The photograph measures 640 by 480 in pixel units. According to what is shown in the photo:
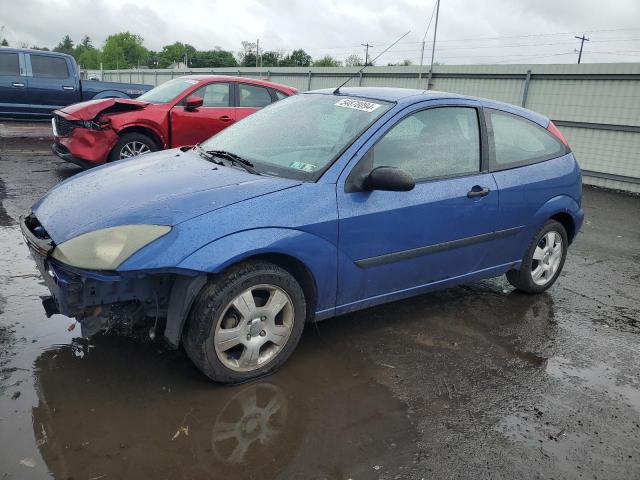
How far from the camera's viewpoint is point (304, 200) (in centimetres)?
309

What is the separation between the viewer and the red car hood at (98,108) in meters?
7.68

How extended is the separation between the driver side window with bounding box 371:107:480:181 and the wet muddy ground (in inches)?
45.8

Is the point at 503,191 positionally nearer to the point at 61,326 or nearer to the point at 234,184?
the point at 234,184

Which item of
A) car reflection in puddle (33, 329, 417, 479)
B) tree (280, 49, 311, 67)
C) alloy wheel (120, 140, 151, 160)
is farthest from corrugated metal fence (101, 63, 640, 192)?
tree (280, 49, 311, 67)

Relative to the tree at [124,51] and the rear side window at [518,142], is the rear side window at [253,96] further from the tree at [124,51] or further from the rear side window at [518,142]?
the tree at [124,51]

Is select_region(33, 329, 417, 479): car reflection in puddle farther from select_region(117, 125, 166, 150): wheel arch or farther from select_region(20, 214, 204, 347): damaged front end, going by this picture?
select_region(117, 125, 166, 150): wheel arch

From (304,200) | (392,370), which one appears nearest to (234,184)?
(304,200)

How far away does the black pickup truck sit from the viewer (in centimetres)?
1173

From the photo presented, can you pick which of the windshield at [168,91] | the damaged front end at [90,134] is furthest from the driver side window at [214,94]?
the damaged front end at [90,134]

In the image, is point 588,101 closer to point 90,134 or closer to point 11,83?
point 90,134

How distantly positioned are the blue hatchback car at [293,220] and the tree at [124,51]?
142797mm

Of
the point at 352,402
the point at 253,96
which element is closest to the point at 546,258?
the point at 352,402

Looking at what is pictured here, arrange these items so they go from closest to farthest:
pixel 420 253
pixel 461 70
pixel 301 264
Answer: pixel 301 264 → pixel 420 253 → pixel 461 70

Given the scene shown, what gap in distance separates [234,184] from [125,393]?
1.28m
